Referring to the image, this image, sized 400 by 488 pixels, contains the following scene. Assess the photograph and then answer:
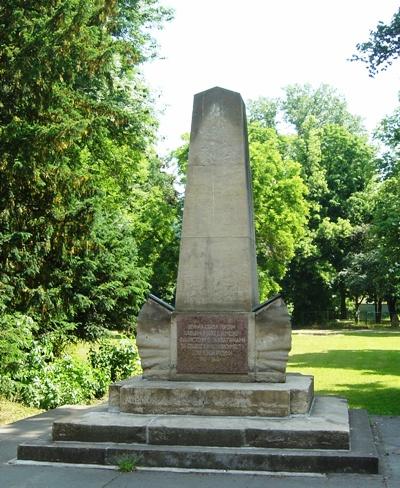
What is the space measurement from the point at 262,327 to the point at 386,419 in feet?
9.43

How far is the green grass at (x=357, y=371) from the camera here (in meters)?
13.6

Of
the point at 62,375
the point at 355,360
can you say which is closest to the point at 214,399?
the point at 62,375

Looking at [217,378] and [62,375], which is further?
[62,375]

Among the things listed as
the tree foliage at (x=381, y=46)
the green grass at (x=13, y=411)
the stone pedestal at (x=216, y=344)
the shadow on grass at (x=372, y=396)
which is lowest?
the shadow on grass at (x=372, y=396)

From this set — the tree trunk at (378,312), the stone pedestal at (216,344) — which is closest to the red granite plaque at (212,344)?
the stone pedestal at (216,344)

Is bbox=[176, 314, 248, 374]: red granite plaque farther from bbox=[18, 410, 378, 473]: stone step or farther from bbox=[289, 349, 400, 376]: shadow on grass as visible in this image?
bbox=[289, 349, 400, 376]: shadow on grass

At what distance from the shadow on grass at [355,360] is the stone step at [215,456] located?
A: 1315 cm

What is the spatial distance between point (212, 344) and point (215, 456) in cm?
196

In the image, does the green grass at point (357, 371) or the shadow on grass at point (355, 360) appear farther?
the shadow on grass at point (355, 360)

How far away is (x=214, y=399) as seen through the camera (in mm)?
7738

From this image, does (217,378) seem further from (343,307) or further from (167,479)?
(343,307)

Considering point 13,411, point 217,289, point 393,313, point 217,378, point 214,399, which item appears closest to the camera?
point 214,399

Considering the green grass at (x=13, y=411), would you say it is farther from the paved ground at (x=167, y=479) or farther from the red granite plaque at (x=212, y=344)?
the red granite plaque at (x=212, y=344)

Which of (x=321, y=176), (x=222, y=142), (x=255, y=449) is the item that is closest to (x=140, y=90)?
(x=222, y=142)
